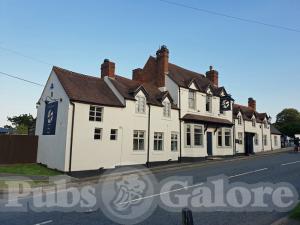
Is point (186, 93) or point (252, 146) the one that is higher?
point (186, 93)

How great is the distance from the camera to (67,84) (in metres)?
22.1

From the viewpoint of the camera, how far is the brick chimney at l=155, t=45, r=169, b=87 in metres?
30.3

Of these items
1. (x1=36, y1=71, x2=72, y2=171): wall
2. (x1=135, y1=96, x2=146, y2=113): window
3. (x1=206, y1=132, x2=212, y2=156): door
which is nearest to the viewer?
(x1=36, y1=71, x2=72, y2=171): wall

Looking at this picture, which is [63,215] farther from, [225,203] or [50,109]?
[50,109]

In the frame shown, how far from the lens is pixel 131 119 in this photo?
2405cm

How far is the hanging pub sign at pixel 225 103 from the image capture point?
109 ft

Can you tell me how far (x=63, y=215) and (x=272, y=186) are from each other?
396 inches

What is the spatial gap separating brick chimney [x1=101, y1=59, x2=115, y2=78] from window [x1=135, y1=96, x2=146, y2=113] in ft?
13.2

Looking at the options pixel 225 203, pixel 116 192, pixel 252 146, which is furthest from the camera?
pixel 252 146

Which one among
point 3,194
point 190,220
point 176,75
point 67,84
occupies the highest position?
point 176,75

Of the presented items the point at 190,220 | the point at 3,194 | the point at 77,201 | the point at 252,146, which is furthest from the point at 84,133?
the point at 252,146

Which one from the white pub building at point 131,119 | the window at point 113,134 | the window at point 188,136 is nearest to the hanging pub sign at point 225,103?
the white pub building at point 131,119

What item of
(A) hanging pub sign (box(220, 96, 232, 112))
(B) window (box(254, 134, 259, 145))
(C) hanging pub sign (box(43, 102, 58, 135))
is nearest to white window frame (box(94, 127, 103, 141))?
(C) hanging pub sign (box(43, 102, 58, 135))

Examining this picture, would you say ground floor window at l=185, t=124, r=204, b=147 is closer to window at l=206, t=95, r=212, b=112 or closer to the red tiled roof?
window at l=206, t=95, r=212, b=112
